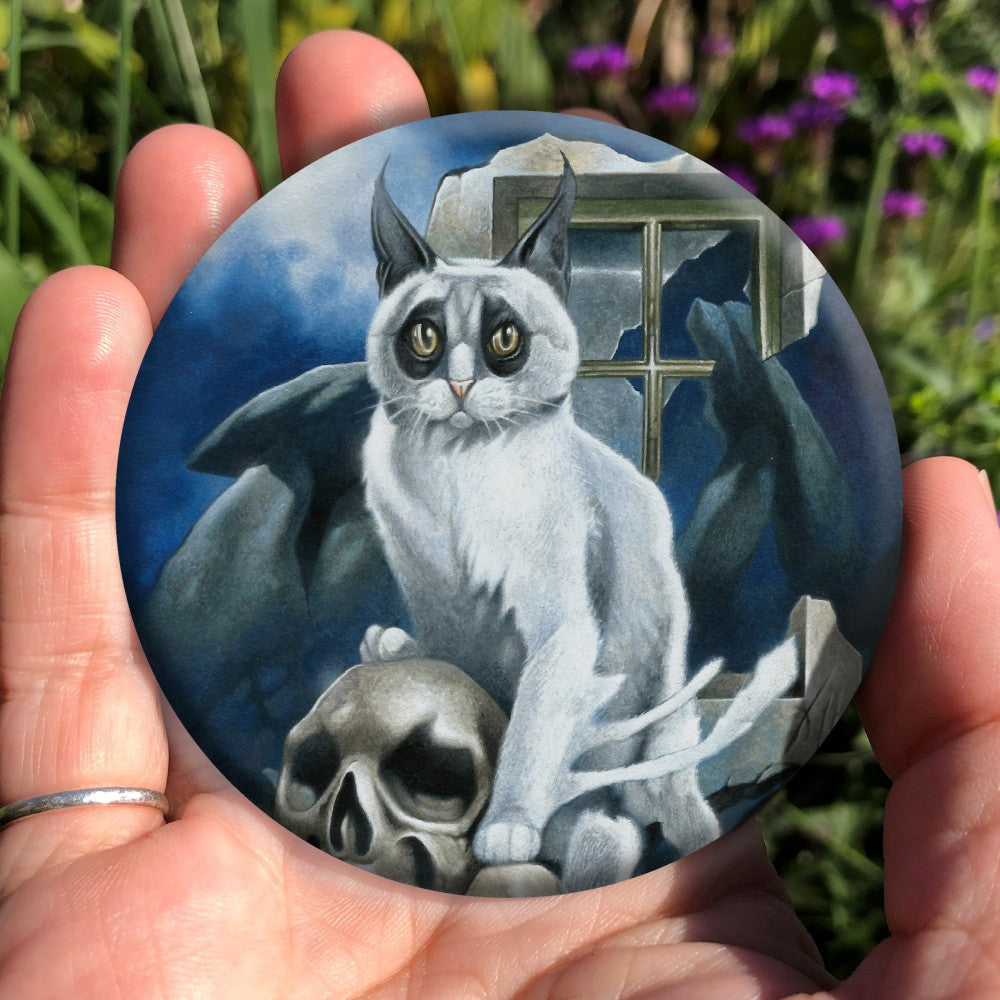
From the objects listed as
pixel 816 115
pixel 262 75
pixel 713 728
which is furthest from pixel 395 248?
pixel 816 115

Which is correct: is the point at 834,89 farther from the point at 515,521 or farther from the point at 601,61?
the point at 515,521

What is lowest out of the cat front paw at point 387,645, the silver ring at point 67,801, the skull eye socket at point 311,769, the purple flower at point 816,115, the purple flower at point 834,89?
the silver ring at point 67,801

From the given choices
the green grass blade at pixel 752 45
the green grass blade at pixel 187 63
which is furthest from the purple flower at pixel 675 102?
the green grass blade at pixel 187 63

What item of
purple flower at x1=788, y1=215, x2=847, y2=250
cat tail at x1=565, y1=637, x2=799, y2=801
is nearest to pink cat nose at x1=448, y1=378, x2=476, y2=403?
cat tail at x1=565, y1=637, x2=799, y2=801

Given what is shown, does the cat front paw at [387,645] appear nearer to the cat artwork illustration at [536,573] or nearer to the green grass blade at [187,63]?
the cat artwork illustration at [536,573]

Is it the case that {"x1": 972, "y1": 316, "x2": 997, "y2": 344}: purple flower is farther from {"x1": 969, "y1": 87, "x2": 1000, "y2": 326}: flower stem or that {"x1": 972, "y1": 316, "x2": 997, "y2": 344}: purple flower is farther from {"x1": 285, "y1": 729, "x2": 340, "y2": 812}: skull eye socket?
{"x1": 285, "y1": 729, "x2": 340, "y2": 812}: skull eye socket

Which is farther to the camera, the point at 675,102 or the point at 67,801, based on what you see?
the point at 675,102

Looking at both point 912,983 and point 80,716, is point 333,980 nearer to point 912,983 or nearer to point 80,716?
point 80,716
